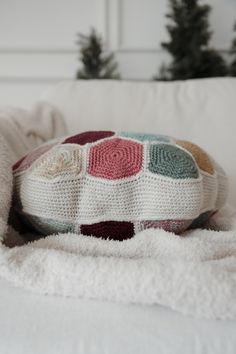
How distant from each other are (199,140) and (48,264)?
567 millimetres

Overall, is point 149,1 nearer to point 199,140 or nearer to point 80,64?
point 80,64

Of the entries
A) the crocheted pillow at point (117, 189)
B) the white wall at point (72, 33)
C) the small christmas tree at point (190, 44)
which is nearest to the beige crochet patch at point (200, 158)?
the crocheted pillow at point (117, 189)

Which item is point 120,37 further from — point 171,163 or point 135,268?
point 135,268

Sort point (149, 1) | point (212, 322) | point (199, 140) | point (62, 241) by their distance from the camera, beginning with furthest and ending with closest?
point (149, 1) → point (199, 140) → point (62, 241) → point (212, 322)

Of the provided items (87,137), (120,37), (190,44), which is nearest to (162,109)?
(87,137)

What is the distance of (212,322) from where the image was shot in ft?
1.21

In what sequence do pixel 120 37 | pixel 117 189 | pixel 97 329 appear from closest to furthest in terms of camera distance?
pixel 97 329
pixel 117 189
pixel 120 37

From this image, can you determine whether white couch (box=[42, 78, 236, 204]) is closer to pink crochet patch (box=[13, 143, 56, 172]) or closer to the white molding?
pink crochet patch (box=[13, 143, 56, 172])

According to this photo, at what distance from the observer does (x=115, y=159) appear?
49 cm

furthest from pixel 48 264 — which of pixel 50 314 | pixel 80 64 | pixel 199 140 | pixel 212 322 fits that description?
pixel 80 64

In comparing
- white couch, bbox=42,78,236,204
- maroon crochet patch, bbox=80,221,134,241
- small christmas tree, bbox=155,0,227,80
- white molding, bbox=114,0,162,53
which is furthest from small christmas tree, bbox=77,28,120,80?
maroon crochet patch, bbox=80,221,134,241

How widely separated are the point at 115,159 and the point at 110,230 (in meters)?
0.08

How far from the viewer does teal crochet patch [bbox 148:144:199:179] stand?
472 millimetres

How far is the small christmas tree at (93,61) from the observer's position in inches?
59.3
